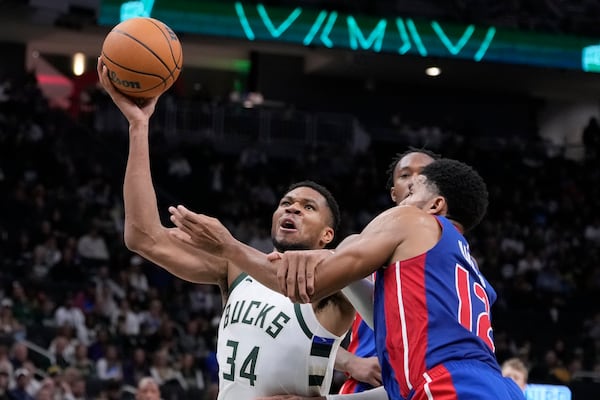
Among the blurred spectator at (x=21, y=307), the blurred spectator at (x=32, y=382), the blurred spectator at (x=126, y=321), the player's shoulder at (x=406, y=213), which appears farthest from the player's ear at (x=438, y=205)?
the blurred spectator at (x=126, y=321)

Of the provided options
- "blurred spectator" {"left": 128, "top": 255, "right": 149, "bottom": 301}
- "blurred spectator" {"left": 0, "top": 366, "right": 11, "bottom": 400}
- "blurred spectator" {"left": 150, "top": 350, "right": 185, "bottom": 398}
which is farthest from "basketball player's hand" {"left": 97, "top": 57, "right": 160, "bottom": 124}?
"blurred spectator" {"left": 128, "top": 255, "right": 149, "bottom": 301}

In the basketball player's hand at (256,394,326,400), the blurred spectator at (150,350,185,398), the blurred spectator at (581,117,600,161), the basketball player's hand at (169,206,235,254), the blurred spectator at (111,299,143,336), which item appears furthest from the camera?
the blurred spectator at (581,117,600,161)

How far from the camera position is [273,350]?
4.65m

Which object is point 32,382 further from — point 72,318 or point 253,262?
point 253,262

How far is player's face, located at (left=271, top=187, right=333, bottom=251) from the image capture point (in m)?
4.96

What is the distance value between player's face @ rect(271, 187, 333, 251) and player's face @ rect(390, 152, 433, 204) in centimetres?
37

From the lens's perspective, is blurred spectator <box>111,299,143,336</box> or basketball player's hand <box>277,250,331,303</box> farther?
blurred spectator <box>111,299,143,336</box>

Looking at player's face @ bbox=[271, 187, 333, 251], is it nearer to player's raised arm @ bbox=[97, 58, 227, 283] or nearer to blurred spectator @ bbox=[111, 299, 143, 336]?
player's raised arm @ bbox=[97, 58, 227, 283]

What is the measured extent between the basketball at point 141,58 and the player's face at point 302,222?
2.57 ft

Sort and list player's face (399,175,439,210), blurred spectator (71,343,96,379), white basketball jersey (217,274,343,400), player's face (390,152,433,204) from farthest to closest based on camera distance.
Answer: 1. blurred spectator (71,343,96,379)
2. player's face (390,152,433,204)
3. white basketball jersey (217,274,343,400)
4. player's face (399,175,439,210)

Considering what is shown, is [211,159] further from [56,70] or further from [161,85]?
[161,85]

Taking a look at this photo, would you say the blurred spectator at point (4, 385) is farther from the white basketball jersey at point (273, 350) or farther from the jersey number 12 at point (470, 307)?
the jersey number 12 at point (470, 307)

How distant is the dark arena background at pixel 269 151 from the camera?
1416 centimetres

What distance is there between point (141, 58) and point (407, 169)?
1.39m
